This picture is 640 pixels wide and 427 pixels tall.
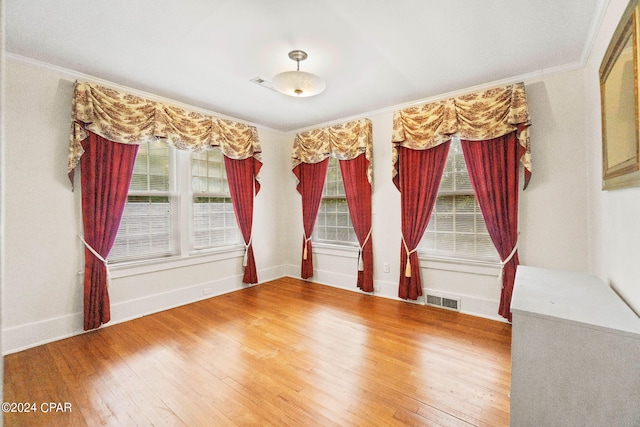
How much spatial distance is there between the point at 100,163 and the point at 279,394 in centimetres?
285

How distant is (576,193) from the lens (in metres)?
2.87

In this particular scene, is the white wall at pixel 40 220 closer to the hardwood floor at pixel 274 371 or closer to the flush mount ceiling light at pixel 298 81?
the hardwood floor at pixel 274 371

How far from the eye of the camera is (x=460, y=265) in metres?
3.50

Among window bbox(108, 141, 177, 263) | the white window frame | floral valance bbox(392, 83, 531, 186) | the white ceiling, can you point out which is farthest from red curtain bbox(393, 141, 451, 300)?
window bbox(108, 141, 177, 263)

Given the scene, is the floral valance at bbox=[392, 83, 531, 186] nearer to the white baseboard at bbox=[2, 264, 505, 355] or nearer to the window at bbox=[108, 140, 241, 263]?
the white baseboard at bbox=[2, 264, 505, 355]

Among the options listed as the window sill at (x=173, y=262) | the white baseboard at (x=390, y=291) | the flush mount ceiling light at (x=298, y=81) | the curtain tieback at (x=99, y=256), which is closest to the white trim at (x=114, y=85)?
the curtain tieback at (x=99, y=256)

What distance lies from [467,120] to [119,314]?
436 cm

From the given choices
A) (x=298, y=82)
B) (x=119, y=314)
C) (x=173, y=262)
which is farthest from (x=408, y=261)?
(x=119, y=314)

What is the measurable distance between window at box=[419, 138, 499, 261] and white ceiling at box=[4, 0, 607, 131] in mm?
968

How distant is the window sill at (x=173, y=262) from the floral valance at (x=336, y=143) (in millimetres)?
1735

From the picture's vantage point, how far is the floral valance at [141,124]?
116 inches

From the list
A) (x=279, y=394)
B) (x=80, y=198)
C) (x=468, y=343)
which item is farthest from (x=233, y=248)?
(x=468, y=343)

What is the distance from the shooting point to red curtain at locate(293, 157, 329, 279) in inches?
188

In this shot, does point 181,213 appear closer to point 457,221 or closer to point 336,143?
point 336,143
